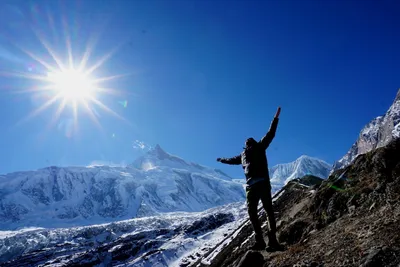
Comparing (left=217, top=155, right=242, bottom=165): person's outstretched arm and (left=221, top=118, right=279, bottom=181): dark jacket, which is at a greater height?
(left=217, top=155, right=242, bottom=165): person's outstretched arm

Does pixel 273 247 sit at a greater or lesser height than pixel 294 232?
lesser

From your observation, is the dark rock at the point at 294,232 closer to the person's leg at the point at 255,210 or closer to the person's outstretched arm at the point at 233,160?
the person's leg at the point at 255,210

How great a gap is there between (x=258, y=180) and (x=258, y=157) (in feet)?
2.43

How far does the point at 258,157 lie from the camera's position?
10.0 metres

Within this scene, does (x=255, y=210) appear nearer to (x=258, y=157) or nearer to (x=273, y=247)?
(x=273, y=247)

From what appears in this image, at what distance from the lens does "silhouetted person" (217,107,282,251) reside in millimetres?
9570

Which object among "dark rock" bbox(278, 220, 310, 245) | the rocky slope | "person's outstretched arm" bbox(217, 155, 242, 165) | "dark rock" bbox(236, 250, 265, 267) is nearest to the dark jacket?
"person's outstretched arm" bbox(217, 155, 242, 165)

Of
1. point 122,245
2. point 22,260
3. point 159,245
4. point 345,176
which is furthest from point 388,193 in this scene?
point 22,260

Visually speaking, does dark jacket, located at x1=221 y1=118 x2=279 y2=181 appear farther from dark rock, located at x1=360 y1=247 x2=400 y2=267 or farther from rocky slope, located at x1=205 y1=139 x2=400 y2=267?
dark rock, located at x1=360 y1=247 x2=400 y2=267

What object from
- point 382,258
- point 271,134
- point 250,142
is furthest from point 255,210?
point 382,258

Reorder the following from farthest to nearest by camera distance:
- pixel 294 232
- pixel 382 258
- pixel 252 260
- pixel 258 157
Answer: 1. pixel 294 232
2. pixel 258 157
3. pixel 252 260
4. pixel 382 258

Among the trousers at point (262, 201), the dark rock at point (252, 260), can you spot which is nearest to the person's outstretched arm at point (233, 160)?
the trousers at point (262, 201)

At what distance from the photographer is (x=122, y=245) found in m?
151

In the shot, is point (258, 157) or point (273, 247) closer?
point (273, 247)
